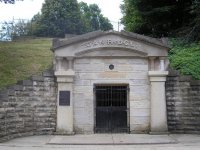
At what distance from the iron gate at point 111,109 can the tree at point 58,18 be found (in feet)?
99.4

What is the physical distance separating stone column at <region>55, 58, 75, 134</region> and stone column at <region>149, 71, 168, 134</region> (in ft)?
10.1

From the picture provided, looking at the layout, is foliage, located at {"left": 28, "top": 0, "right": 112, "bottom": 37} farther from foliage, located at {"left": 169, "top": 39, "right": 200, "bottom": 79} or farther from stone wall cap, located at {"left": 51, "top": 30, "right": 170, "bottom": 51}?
stone wall cap, located at {"left": 51, "top": 30, "right": 170, "bottom": 51}

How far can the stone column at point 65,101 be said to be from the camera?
15453mm

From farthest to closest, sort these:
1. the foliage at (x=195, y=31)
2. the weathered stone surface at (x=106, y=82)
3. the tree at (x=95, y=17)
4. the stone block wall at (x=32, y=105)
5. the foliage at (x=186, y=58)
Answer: the tree at (x=95, y=17), the foliage at (x=195, y=31), the foliage at (x=186, y=58), the weathered stone surface at (x=106, y=82), the stone block wall at (x=32, y=105)

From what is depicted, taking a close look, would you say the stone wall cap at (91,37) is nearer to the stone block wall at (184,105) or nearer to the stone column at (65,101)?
the stone column at (65,101)

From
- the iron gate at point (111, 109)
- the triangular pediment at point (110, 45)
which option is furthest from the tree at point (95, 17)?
the iron gate at point (111, 109)

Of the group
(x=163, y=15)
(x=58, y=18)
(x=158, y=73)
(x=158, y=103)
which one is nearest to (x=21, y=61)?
(x=163, y=15)

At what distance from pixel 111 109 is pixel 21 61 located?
772 cm

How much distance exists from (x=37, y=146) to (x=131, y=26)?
15291mm

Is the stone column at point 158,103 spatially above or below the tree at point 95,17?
below

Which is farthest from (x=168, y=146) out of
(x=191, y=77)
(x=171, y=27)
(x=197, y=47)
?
(x=171, y=27)

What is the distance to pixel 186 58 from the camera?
1809cm

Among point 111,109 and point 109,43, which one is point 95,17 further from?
point 111,109

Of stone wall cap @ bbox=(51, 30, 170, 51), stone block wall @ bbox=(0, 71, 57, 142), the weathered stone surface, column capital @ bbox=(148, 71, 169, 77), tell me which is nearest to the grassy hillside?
stone block wall @ bbox=(0, 71, 57, 142)
